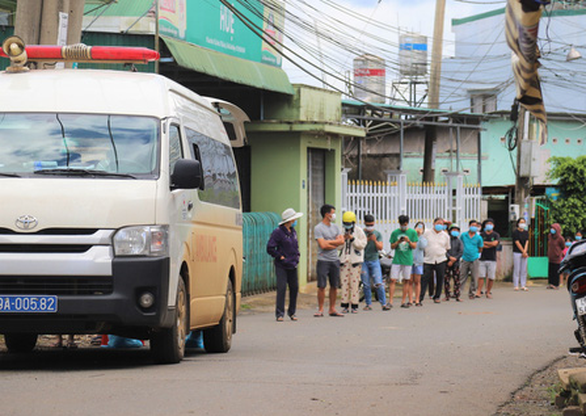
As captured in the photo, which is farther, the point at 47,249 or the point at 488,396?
the point at 47,249

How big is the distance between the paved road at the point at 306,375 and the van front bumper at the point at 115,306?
1.34ft

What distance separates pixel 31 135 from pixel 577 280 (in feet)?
16.1

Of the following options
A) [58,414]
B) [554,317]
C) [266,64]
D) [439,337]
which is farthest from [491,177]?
[58,414]

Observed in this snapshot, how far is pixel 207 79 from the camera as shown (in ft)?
79.1

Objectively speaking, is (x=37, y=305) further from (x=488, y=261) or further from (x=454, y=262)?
(x=488, y=261)

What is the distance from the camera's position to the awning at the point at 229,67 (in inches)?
794

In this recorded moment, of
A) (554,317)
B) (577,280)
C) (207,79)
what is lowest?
(554,317)

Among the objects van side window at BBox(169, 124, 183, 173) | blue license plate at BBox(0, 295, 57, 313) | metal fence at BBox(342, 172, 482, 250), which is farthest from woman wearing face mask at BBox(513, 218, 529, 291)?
blue license plate at BBox(0, 295, 57, 313)

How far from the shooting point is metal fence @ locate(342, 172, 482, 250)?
2919cm

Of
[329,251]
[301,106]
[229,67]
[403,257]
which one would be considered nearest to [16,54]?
[329,251]

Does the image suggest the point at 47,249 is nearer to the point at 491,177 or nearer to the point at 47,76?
the point at 47,76

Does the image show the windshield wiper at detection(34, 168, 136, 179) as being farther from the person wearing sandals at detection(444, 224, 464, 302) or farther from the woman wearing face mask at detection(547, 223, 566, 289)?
the woman wearing face mask at detection(547, 223, 566, 289)

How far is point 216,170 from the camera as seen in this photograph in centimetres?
1241

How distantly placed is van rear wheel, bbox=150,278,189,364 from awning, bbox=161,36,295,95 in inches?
390
